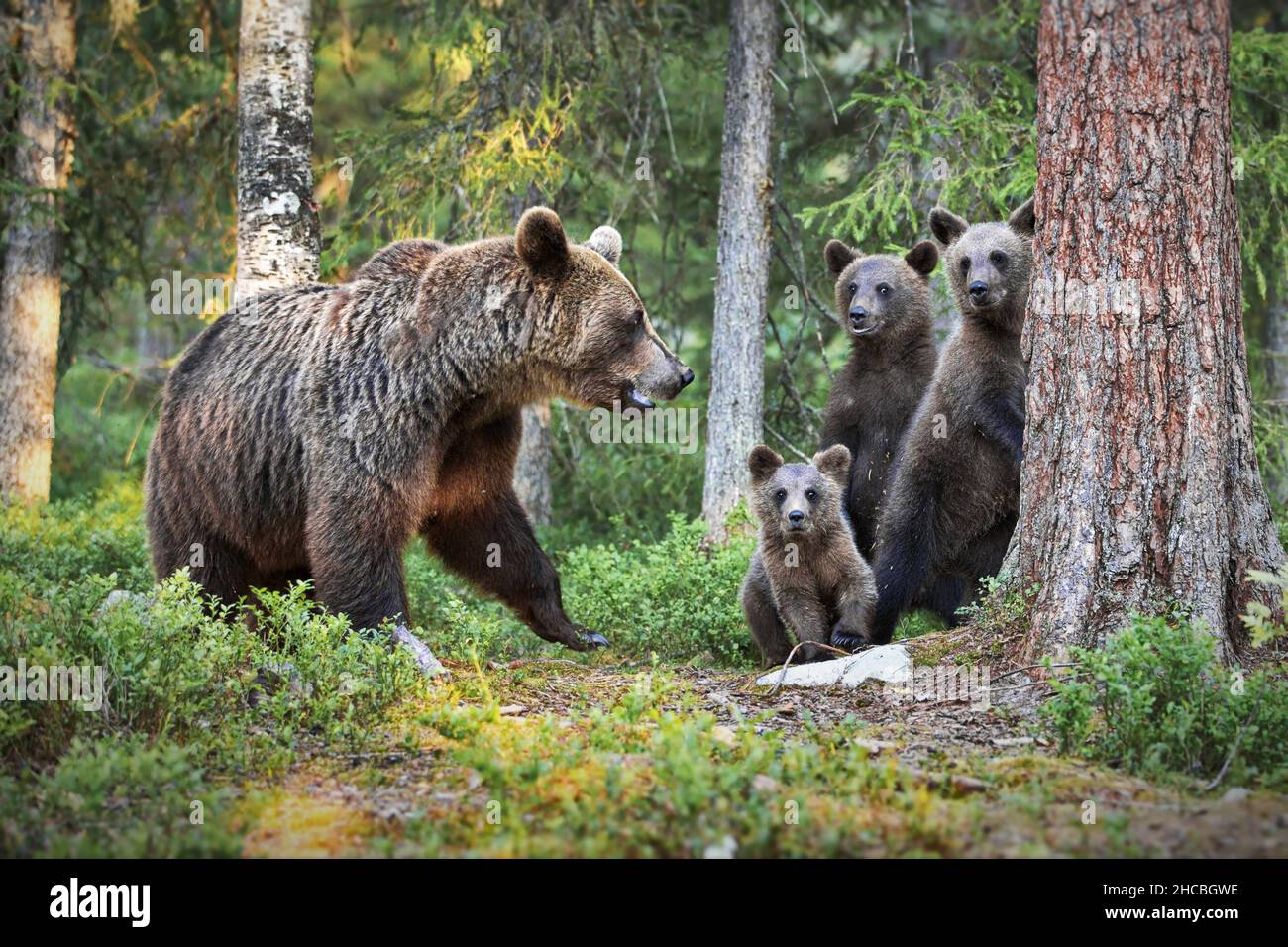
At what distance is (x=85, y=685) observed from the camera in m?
5.02

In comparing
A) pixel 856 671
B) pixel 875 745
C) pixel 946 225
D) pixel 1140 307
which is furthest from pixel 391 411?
pixel 946 225

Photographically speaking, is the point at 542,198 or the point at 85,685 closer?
the point at 85,685

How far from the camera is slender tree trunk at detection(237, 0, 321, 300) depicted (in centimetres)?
879

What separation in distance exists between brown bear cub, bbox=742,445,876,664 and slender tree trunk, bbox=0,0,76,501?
8222 mm

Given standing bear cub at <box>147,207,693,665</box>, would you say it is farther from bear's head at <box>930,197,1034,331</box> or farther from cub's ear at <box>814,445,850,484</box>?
bear's head at <box>930,197,1034,331</box>

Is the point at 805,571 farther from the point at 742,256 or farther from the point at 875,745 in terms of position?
the point at 742,256

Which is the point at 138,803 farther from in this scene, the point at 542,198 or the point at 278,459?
the point at 542,198

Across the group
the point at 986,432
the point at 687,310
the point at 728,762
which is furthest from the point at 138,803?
the point at 687,310

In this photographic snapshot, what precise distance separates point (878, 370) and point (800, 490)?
59.4 inches

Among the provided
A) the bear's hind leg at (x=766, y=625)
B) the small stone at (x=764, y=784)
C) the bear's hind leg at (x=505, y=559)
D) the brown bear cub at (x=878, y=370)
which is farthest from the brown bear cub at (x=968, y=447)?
the small stone at (x=764, y=784)

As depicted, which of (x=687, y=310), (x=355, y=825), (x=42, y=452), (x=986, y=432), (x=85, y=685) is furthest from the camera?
(x=687, y=310)

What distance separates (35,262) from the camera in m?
12.6
